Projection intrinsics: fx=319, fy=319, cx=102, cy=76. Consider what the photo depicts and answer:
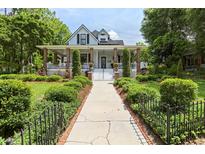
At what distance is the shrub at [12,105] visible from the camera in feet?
26.4

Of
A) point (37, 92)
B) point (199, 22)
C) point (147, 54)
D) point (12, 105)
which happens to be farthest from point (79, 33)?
point (12, 105)

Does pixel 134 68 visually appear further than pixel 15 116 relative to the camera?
Yes

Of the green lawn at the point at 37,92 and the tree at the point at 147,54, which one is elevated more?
the tree at the point at 147,54

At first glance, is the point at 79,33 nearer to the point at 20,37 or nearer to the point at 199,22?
the point at 20,37

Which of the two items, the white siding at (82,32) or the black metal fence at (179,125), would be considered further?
the white siding at (82,32)

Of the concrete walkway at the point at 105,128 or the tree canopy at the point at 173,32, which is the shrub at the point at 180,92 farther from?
the tree canopy at the point at 173,32

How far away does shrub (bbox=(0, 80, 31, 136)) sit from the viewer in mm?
8055

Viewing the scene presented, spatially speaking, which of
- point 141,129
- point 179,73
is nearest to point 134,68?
point 179,73

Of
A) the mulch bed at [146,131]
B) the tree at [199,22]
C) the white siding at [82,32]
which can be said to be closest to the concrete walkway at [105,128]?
the mulch bed at [146,131]

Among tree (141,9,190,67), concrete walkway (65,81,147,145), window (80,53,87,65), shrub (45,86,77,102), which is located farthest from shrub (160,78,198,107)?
window (80,53,87,65)

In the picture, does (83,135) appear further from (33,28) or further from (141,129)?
(33,28)

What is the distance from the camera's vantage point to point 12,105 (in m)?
8.45

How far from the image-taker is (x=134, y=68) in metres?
34.5
